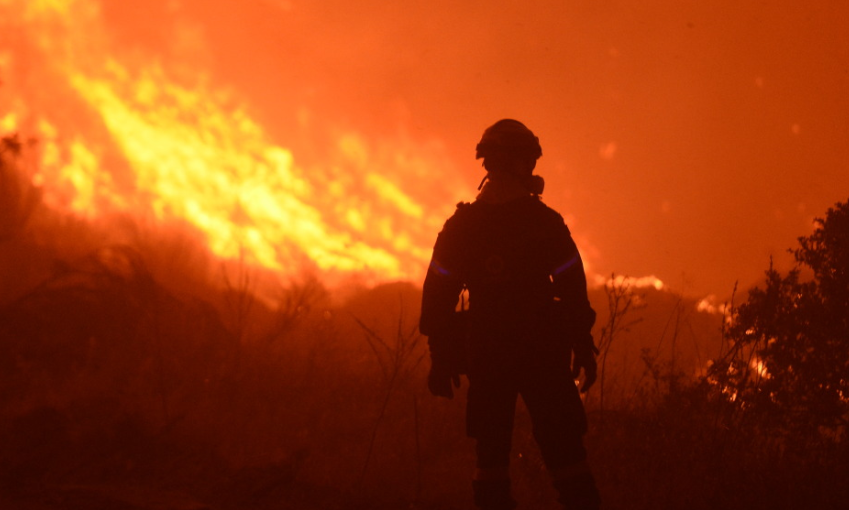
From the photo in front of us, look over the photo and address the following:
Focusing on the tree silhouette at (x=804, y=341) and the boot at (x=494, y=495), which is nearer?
the boot at (x=494, y=495)

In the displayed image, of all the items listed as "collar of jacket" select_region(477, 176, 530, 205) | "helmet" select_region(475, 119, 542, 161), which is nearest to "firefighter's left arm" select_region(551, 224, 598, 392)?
"collar of jacket" select_region(477, 176, 530, 205)

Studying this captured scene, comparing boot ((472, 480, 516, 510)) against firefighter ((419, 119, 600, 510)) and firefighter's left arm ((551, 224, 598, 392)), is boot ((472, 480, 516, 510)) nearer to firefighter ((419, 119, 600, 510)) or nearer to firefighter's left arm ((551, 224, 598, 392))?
firefighter ((419, 119, 600, 510))

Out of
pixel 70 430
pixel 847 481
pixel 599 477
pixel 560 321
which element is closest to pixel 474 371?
pixel 560 321

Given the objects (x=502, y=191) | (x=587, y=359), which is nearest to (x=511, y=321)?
(x=587, y=359)

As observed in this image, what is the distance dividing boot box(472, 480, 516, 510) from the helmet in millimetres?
1912

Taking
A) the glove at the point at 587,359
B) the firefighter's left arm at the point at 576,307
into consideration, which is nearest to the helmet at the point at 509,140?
the firefighter's left arm at the point at 576,307

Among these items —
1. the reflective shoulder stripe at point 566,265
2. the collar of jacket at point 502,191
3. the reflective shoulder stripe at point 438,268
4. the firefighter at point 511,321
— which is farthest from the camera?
the reflective shoulder stripe at point 438,268

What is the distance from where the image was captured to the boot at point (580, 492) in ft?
11.4

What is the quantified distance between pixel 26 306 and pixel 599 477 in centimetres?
817

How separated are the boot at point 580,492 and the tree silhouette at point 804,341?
138 inches

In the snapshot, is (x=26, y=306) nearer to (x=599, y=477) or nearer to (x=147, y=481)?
(x=147, y=481)

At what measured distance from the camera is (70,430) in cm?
616

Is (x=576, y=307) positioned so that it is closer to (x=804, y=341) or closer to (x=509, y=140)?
(x=509, y=140)

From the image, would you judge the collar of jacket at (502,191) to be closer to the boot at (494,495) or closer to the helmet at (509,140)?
the helmet at (509,140)
